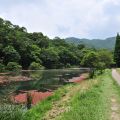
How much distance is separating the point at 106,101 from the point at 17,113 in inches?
301

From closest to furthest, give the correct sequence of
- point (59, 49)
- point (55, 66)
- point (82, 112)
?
point (82, 112), point (55, 66), point (59, 49)

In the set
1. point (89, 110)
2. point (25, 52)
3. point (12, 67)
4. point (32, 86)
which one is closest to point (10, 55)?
point (12, 67)

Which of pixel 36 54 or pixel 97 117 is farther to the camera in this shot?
pixel 36 54

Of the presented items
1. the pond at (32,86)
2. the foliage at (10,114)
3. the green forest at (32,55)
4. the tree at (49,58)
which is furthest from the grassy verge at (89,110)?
the tree at (49,58)

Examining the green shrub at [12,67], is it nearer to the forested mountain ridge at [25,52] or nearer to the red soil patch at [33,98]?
the forested mountain ridge at [25,52]

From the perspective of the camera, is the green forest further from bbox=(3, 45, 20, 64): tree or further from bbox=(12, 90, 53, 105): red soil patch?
bbox=(12, 90, 53, 105): red soil patch

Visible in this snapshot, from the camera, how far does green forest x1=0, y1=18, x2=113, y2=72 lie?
102m

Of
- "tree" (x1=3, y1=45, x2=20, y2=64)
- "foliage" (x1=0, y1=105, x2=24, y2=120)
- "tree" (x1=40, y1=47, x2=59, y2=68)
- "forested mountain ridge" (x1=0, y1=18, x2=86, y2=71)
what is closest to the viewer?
"foliage" (x1=0, y1=105, x2=24, y2=120)

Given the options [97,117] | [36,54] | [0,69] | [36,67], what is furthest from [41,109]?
[36,54]

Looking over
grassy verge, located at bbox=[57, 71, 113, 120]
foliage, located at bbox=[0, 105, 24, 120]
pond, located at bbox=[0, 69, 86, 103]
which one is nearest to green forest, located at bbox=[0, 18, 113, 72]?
pond, located at bbox=[0, 69, 86, 103]

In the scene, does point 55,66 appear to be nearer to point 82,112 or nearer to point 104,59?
point 104,59

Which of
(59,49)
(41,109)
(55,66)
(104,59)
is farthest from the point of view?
(59,49)

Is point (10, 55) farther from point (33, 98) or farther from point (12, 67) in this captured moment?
point (33, 98)

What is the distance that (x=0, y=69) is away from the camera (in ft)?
333
